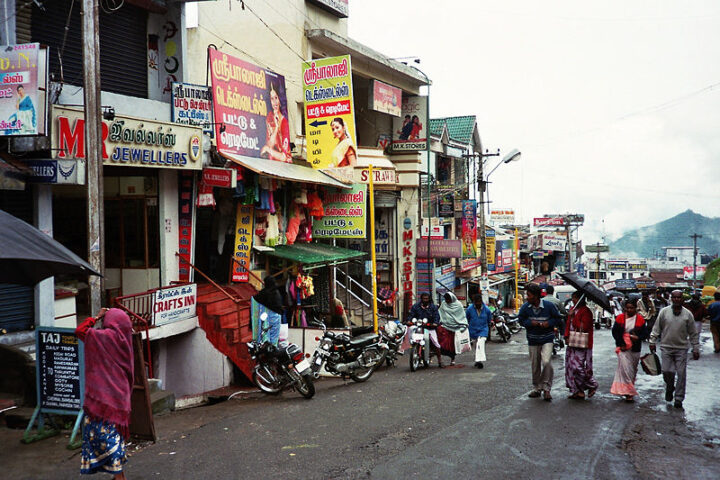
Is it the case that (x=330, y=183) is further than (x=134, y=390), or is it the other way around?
(x=330, y=183)

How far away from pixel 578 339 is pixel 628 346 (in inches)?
34.5

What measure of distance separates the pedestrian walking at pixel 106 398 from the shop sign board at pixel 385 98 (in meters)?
18.8

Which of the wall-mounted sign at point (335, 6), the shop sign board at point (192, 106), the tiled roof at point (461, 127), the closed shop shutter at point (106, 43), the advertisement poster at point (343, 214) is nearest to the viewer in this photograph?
Result: the closed shop shutter at point (106, 43)

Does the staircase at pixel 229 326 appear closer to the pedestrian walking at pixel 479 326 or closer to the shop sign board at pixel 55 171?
the shop sign board at pixel 55 171

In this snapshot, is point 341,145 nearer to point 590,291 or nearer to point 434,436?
point 590,291

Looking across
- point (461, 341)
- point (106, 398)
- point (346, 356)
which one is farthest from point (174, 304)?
point (106, 398)

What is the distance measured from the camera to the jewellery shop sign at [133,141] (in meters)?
10.7

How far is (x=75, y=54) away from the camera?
491 inches

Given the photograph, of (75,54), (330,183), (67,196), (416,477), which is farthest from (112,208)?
(416,477)

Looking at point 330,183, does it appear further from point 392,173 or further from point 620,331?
point 620,331

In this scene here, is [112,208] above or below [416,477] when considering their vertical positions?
above

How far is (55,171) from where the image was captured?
10.5 m

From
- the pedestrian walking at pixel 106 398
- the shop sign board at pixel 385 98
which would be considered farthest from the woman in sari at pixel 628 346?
the shop sign board at pixel 385 98

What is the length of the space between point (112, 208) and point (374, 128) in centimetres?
1415
